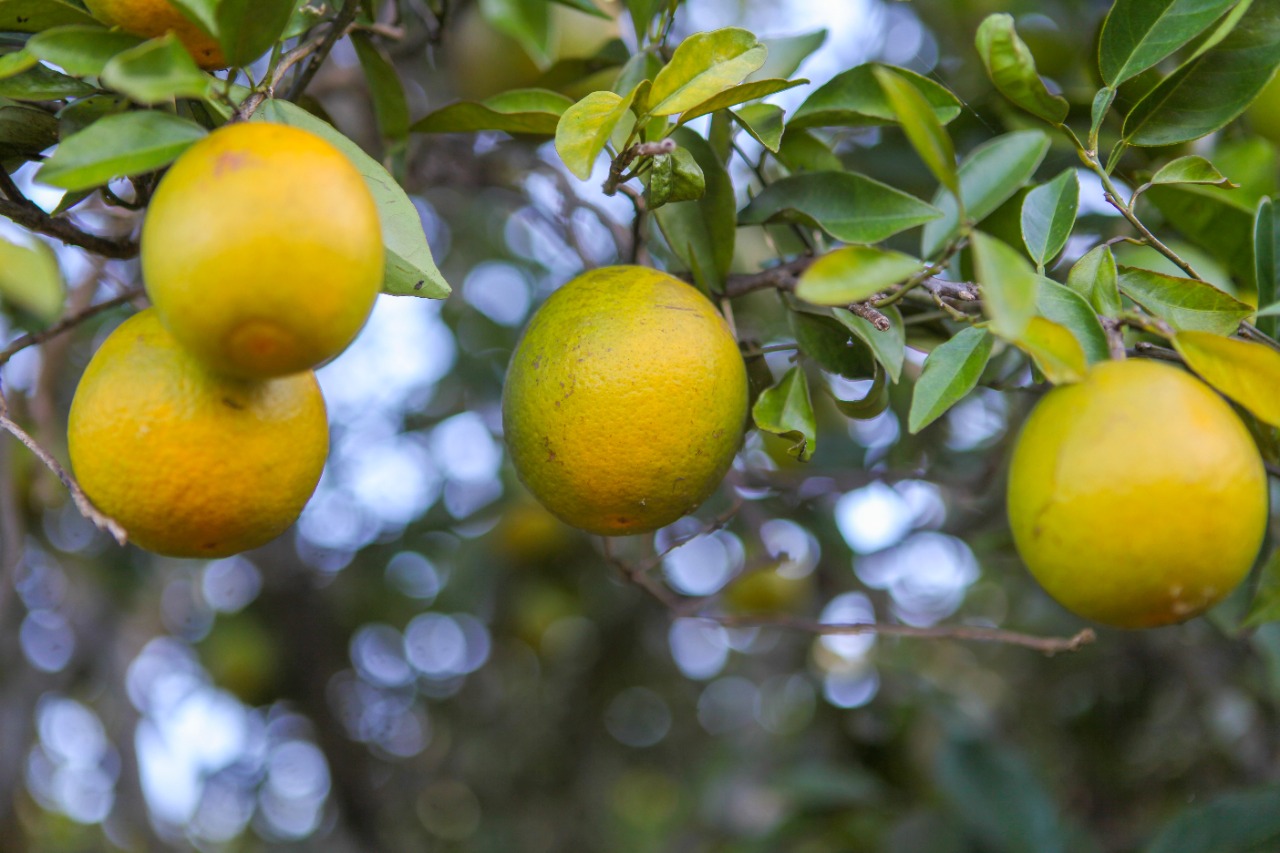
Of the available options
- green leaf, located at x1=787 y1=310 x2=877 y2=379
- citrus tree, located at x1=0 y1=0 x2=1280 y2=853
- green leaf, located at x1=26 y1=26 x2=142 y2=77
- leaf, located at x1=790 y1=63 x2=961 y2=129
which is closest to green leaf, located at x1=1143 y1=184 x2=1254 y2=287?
citrus tree, located at x1=0 y1=0 x2=1280 y2=853

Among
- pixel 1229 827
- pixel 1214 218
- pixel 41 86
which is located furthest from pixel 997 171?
pixel 1229 827

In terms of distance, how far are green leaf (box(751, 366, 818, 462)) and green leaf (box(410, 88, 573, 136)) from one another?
0.38 m

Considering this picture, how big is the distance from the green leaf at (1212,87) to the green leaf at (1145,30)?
3 cm

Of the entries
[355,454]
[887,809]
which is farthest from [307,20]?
[355,454]

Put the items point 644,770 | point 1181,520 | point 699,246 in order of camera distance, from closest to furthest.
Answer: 1. point 1181,520
2. point 699,246
3. point 644,770

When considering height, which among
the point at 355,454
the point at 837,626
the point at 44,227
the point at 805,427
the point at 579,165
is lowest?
the point at 355,454

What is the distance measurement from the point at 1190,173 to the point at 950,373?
0.38 meters

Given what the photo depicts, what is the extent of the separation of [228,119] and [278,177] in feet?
0.69

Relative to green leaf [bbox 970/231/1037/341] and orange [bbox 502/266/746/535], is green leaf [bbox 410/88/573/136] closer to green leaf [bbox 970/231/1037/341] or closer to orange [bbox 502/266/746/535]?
orange [bbox 502/266/746/535]

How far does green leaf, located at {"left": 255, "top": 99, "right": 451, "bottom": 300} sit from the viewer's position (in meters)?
0.90

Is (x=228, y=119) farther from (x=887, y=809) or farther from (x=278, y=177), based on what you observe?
(x=887, y=809)

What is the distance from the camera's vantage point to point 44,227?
988mm

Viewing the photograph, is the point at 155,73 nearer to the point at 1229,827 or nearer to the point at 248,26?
the point at 248,26

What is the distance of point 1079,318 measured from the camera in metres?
0.97
